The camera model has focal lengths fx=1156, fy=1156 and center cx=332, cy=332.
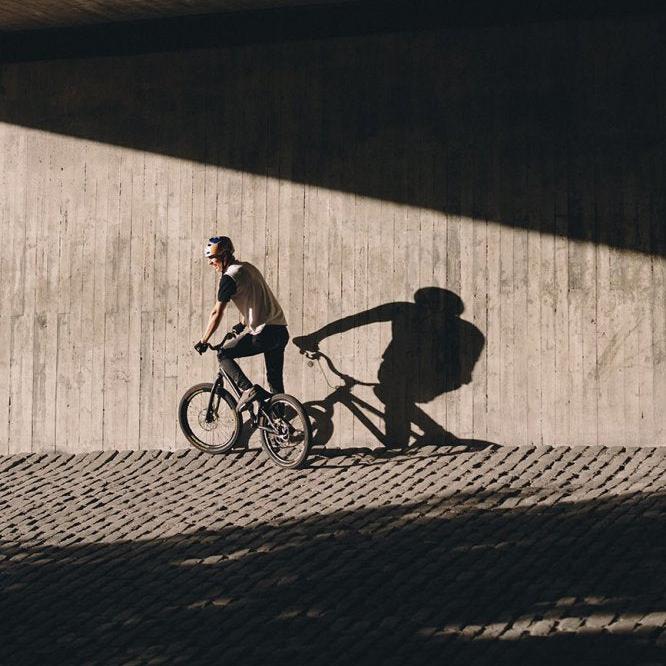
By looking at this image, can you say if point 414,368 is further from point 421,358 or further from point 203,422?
point 203,422

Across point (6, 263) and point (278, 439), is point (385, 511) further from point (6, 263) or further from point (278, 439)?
point (6, 263)

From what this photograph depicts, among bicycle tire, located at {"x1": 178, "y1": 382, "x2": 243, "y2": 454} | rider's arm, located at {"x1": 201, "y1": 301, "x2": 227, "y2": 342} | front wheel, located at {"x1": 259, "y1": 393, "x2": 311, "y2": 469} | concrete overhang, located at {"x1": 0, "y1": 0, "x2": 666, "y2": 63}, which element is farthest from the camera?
bicycle tire, located at {"x1": 178, "y1": 382, "x2": 243, "y2": 454}

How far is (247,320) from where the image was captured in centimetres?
1069

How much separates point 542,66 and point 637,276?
2.12 metres

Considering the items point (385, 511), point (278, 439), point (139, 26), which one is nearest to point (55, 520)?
point (278, 439)

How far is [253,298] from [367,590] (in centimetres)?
413

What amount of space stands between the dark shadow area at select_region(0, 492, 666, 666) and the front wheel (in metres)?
1.63

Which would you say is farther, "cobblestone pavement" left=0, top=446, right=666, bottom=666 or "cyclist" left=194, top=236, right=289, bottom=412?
"cyclist" left=194, top=236, right=289, bottom=412

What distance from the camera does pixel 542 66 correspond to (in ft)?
34.9

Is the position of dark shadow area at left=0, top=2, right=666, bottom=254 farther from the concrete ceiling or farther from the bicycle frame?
the bicycle frame

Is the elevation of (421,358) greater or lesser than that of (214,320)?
lesser

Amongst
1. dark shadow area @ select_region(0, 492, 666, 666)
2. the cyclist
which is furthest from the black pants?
dark shadow area @ select_region(0, 492, 666, 666)

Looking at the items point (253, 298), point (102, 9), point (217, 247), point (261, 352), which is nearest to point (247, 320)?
point (253, 298)

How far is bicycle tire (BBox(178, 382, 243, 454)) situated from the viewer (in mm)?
11008
